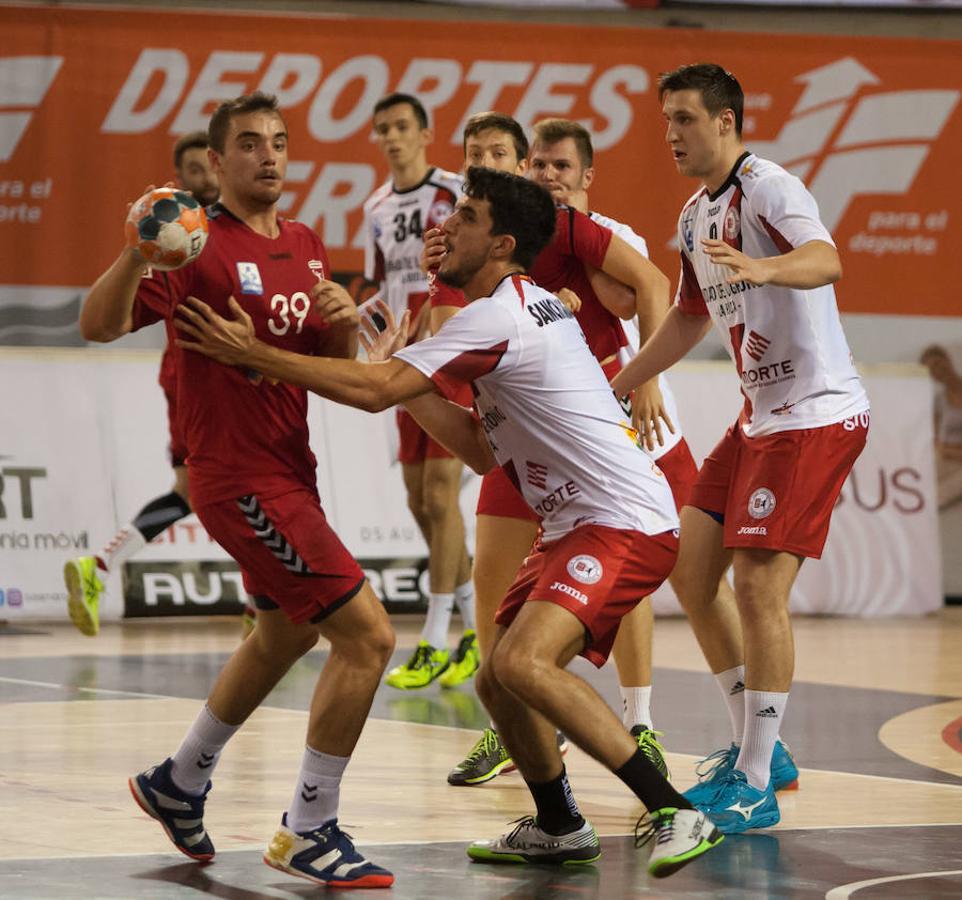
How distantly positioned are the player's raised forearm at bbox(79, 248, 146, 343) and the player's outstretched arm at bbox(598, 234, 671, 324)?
6.75ft

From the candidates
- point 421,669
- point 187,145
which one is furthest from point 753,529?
point 187,145

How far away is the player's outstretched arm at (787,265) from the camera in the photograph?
5492mm

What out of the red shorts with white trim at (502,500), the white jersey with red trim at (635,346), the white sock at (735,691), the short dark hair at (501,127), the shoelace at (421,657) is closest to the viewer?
the white sock at (735,691)

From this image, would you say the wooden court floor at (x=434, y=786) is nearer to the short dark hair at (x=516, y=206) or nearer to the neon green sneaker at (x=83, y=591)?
the neon green sneaker at (x=83, y=591)

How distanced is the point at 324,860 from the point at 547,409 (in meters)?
1.34

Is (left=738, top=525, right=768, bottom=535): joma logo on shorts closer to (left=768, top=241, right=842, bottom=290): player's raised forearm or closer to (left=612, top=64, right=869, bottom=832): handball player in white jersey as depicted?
(left=612, top=64, right=869, bottom=832): handball player in white jersey

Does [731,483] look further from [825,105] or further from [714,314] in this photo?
[825,105]

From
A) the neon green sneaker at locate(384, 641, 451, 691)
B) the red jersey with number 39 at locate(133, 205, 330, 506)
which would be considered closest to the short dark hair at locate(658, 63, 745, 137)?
the red jersey with number 39 at locate(133, 205, 330, 506)

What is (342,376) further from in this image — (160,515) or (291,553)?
(160,515)

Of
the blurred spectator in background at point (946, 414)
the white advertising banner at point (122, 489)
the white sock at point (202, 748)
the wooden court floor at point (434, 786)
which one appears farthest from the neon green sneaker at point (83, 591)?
the blurred spectator in background at point (946, 414)

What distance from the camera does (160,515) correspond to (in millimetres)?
11133

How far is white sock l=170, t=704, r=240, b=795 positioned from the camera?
5.36 meters

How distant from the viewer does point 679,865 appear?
4.79 m

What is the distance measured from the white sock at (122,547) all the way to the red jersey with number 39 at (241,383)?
5781mm
